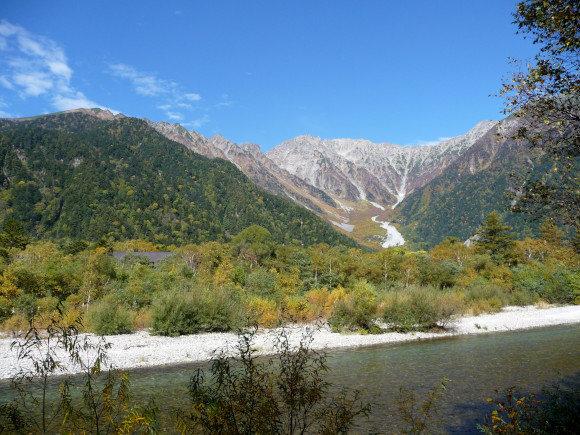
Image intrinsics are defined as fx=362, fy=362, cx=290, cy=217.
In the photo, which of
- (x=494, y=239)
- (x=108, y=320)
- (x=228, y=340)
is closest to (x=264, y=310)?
(x=228, y=340)

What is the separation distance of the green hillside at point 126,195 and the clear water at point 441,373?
4522 inches

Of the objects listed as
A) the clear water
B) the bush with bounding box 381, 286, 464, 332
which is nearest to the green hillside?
the bush with bounding box 381, 286, 464, 332

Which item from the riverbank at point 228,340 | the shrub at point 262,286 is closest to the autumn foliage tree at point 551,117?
the riverbank at point 228,340

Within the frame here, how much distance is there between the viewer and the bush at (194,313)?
90.4 ft

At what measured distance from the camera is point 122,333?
28156 millimetres

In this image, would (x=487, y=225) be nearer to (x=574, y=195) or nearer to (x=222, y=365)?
(x=574, y=195)

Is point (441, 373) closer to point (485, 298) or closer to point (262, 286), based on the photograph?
point (262, 286)

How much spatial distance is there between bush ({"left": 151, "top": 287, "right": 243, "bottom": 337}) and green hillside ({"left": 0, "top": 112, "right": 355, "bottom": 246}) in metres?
102

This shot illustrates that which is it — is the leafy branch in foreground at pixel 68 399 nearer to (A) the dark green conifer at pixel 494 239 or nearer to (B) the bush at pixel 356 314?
(B) the bush at pixel 356 314

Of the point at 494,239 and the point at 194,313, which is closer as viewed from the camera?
the point at 194,313

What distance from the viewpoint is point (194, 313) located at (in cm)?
2861

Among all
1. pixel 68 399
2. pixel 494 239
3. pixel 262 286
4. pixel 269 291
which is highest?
pixel 494 239

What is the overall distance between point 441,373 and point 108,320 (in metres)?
23.1

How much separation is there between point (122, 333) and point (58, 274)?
33.9ft
